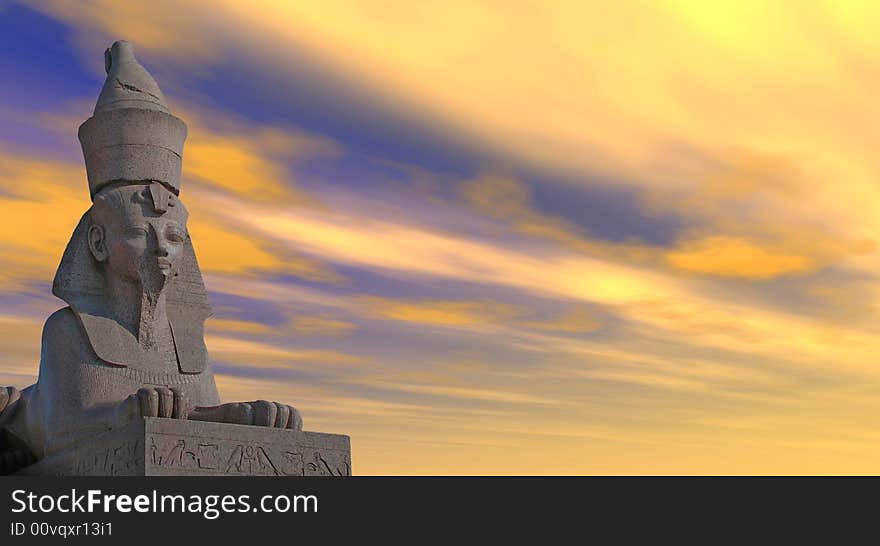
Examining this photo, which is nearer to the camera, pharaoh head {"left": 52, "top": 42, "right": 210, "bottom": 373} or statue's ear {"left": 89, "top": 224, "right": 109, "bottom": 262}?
pharaoh head {"left": 52, "top": 42, "right": 210, "bottom": 373}

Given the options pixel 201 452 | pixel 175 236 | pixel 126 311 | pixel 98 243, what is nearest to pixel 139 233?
pixel 175 236

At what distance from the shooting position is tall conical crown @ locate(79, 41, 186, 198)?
8844 mm

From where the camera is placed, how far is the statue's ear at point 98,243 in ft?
28.9

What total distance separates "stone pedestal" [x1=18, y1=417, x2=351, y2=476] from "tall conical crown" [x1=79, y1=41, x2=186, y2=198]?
215 cm

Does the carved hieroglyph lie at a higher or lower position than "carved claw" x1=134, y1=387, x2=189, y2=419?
higher

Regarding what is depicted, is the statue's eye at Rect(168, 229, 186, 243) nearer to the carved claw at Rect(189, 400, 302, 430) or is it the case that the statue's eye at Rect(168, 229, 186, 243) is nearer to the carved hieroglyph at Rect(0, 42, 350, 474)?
the carved hieroglyph at Rect(0, 42, 350, 474)

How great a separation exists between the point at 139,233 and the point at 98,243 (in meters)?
0.46

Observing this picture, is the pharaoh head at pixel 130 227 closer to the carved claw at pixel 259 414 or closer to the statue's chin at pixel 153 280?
the statue's chin at pixel 153 280

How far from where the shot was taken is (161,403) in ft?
24.7

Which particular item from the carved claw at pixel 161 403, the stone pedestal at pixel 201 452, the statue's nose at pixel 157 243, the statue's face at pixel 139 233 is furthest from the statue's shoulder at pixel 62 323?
the carved claw at pixel 161 403

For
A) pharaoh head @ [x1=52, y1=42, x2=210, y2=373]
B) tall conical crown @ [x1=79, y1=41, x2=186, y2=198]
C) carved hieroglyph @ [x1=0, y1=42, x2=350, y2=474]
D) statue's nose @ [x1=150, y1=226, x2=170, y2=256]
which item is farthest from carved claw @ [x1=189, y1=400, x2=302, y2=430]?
tall conical crown @ [x1=79, y1=41, x2=186, y2=198]

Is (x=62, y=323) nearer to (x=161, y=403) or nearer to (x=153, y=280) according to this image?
(x=153, y=280)

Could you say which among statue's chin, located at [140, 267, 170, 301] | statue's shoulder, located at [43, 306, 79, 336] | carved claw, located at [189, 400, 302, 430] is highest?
statue's chin, located at [140, 267, 170, 301]
